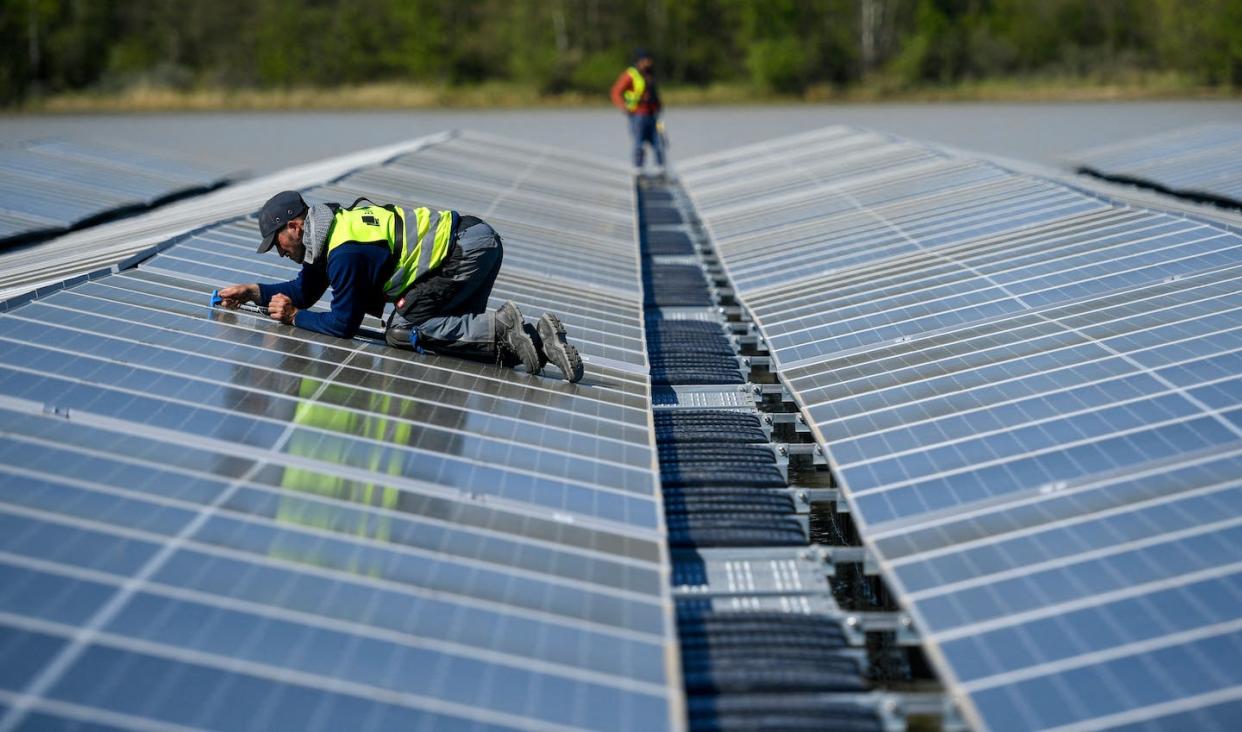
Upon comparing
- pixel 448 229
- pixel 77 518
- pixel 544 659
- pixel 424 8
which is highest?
pixel 424 8

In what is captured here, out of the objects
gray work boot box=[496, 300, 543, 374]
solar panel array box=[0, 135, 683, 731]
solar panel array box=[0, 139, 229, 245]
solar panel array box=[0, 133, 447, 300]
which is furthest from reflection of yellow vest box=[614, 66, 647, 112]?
gray work boot box=[496, 300, 543, 374]

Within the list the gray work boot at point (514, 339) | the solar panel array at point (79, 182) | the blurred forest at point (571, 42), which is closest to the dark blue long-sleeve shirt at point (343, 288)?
the gray work boot at point (514, 339)

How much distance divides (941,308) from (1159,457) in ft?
14.1

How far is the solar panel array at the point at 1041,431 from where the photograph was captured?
20.7 feet

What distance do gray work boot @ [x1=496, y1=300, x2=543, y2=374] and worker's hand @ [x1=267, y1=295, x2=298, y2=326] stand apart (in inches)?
63.8

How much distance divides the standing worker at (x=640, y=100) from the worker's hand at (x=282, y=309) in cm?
1690

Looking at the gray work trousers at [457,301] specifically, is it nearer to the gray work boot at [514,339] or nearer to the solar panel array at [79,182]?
the gray work boot at [514,339]

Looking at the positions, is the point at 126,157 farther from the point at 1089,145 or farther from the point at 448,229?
the point at 1089,145

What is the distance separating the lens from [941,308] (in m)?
12.4

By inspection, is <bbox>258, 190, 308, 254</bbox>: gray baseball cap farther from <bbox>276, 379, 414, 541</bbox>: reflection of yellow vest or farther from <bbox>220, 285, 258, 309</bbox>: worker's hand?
<bbox>276, 379, 414, 541</bbox>: reflection of yellow vest

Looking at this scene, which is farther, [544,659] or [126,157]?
[126,157]

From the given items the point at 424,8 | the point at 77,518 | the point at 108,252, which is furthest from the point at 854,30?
the point at 77,518

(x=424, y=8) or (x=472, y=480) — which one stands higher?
(x=424, y=8)

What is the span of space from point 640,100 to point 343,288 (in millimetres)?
17986
